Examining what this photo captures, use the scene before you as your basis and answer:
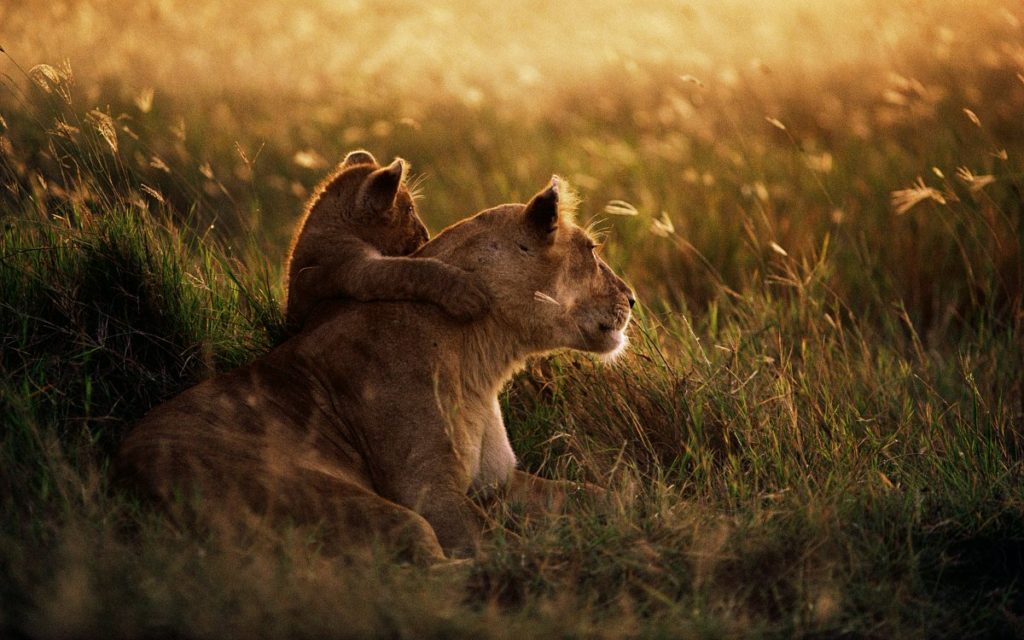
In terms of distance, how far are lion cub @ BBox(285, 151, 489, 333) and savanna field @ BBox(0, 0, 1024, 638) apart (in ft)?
1.47

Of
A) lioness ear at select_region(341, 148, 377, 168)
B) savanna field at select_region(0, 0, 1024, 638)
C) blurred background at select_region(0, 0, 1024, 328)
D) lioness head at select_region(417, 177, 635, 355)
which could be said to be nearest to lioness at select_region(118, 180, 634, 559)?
lioness head at select_region(417, 177, 635, 355)

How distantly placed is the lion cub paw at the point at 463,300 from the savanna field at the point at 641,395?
775 millimetres

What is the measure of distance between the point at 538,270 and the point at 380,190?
0.77 metres

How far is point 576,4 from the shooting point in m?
16.3

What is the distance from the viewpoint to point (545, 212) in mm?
4625

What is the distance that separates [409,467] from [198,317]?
1.46m

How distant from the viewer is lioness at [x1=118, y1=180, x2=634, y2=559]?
3.87 metres

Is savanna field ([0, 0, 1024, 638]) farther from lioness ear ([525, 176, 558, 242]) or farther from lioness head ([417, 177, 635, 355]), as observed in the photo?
lioness ear ([525, 176, 558, 242])

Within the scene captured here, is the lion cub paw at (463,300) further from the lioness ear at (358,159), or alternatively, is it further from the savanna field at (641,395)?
the lioness ear at (358,159)

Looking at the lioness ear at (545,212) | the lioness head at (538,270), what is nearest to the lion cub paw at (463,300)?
the lioness head at (538,270)

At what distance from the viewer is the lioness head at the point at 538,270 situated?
4.66 m

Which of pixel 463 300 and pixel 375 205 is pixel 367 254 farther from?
pixel 463 300

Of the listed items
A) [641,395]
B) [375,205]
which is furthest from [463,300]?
[641,395]

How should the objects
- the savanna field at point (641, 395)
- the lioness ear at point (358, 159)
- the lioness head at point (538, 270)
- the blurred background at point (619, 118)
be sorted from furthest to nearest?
the blurred background at point (619, 118) < the lioness ear at point (358, 159) < the lioness head at point (538, 270) < the savanna field at point (641, 395)
